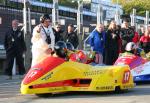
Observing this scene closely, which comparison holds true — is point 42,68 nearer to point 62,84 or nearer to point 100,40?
point 62,84

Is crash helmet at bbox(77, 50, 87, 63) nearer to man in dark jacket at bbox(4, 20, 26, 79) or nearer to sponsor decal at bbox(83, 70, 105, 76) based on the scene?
sponsor decal at bbox(83, 70, 105, 76)

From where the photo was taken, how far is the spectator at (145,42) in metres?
18.9

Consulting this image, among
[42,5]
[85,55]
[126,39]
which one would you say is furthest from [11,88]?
[42,5]

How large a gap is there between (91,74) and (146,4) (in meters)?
68.6

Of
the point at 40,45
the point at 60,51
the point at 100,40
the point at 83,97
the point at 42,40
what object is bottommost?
the point at 83,97

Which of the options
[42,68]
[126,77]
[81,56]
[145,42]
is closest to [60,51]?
[42,68]

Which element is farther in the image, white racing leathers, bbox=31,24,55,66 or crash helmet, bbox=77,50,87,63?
crash helmet, bbox=77,50,87,63

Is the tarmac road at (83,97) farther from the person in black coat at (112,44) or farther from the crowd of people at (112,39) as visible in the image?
the person in black coat at (112,44)

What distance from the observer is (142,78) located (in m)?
14.3

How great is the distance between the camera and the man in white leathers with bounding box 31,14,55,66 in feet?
40.2

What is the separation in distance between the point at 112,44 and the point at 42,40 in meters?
5.82

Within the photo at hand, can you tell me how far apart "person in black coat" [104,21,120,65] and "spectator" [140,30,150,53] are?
127 cm

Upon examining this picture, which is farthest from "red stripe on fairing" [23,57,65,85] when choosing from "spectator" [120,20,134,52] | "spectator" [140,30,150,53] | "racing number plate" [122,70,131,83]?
"spectator" [140,30,150,53]

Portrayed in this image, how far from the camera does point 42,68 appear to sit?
11.3m
